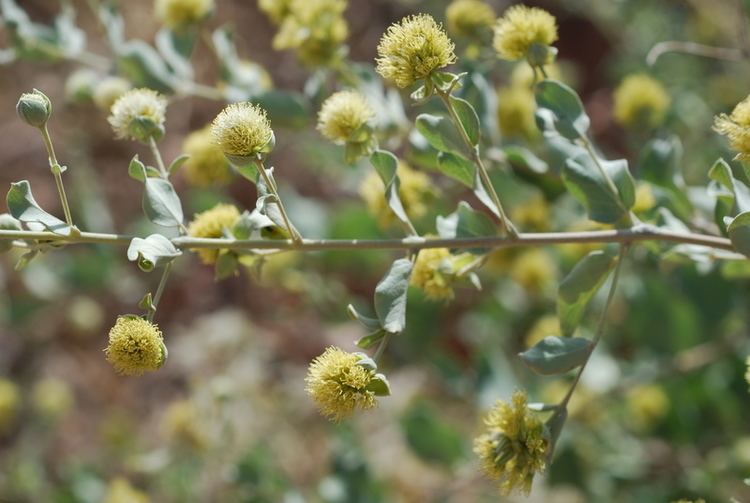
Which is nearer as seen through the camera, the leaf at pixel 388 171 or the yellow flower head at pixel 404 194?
the leaf at pixel 388 171

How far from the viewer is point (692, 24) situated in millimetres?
3328

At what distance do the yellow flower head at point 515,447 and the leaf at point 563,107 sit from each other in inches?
18.2

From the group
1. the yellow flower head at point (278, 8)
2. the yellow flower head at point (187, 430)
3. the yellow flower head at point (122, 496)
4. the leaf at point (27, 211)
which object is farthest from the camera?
the yellow flower head at point (187, 430)

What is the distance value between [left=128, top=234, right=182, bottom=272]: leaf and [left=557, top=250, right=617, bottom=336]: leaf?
622 millimetres

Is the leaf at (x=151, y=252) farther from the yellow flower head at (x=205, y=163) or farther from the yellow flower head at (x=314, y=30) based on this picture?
the yellow flower head at (x=314, y=30)

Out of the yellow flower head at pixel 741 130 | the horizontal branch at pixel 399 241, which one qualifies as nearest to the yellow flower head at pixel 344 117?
the horizontal branch at pixel 399 241

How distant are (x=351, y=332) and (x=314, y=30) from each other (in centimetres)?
197

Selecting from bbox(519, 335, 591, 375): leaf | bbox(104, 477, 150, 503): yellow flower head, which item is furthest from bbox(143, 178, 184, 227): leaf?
bbox(104, 477, 150, 503): yellow flower head

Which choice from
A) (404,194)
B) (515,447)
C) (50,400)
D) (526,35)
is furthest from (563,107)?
(50,400)

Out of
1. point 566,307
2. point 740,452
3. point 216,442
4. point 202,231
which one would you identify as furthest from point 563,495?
point 202,231

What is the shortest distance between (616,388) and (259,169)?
1435 mm

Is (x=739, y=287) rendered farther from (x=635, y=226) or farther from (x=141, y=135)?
(x=141, y=135)

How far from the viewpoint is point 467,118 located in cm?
126

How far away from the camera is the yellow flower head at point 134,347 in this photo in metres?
1.13
